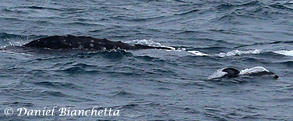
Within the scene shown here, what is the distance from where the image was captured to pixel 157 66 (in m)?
18.9

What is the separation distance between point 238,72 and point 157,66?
7.98ft

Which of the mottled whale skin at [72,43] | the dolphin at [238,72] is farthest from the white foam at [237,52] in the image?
the mottled whale skin at [72,43]

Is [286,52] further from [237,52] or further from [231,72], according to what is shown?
[231,72]

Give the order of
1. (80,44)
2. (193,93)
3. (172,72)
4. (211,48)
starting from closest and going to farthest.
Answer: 1. (193,93)
2. (172,72)
3. (80,44)
4. (211,48)

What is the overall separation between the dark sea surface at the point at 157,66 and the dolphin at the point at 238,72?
254 millimetres

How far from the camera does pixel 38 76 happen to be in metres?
17.3

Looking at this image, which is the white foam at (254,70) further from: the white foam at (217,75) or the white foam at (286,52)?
the white foam at (286,52)

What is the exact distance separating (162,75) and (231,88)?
87.4 inches

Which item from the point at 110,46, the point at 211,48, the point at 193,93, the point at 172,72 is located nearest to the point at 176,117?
the point at 193,93

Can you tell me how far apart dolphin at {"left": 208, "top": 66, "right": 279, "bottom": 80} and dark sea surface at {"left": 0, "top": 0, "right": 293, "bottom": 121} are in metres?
0.25

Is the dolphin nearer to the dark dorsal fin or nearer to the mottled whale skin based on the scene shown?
the dark dorsal fin

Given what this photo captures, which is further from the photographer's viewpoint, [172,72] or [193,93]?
[172,72]

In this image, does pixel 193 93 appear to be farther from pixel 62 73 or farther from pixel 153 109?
pixel 62 73

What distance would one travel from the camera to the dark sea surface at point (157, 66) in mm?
14727
